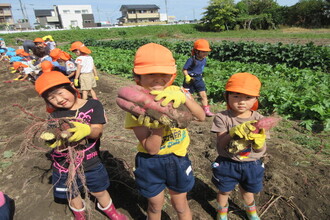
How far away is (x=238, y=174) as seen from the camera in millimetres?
2023

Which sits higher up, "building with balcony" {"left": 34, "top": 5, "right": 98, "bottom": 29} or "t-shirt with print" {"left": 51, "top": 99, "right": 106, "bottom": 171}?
"building with balcony" {"left": 34, "top": 5, "right": 98, "bottom": 29}

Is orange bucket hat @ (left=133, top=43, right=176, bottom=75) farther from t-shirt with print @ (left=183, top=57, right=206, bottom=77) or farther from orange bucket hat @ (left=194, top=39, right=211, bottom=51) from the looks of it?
t-shirt with print @ (left=183, top=57, right=206, bottom=77)

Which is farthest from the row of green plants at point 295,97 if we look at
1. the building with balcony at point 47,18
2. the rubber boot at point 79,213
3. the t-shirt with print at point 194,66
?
the building with balcony at point 47,18

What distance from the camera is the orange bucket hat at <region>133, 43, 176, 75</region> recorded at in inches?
51.1

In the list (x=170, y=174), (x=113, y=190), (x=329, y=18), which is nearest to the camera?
(x=170, y=174)

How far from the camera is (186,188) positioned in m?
1.79

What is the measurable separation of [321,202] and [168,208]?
1.79 metres

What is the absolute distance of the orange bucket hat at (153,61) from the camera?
130 cm

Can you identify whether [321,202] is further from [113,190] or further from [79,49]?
[79,49]

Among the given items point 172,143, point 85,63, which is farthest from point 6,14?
point 172,143

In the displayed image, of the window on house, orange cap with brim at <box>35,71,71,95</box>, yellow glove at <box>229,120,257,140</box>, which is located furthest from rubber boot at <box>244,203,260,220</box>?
the window on house

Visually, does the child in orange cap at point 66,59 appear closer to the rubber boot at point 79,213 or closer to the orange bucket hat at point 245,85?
the rubber boot at point 79,213

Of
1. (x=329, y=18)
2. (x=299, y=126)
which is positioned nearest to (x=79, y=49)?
(x=299, y=126)

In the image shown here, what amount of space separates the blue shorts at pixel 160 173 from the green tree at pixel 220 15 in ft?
146
